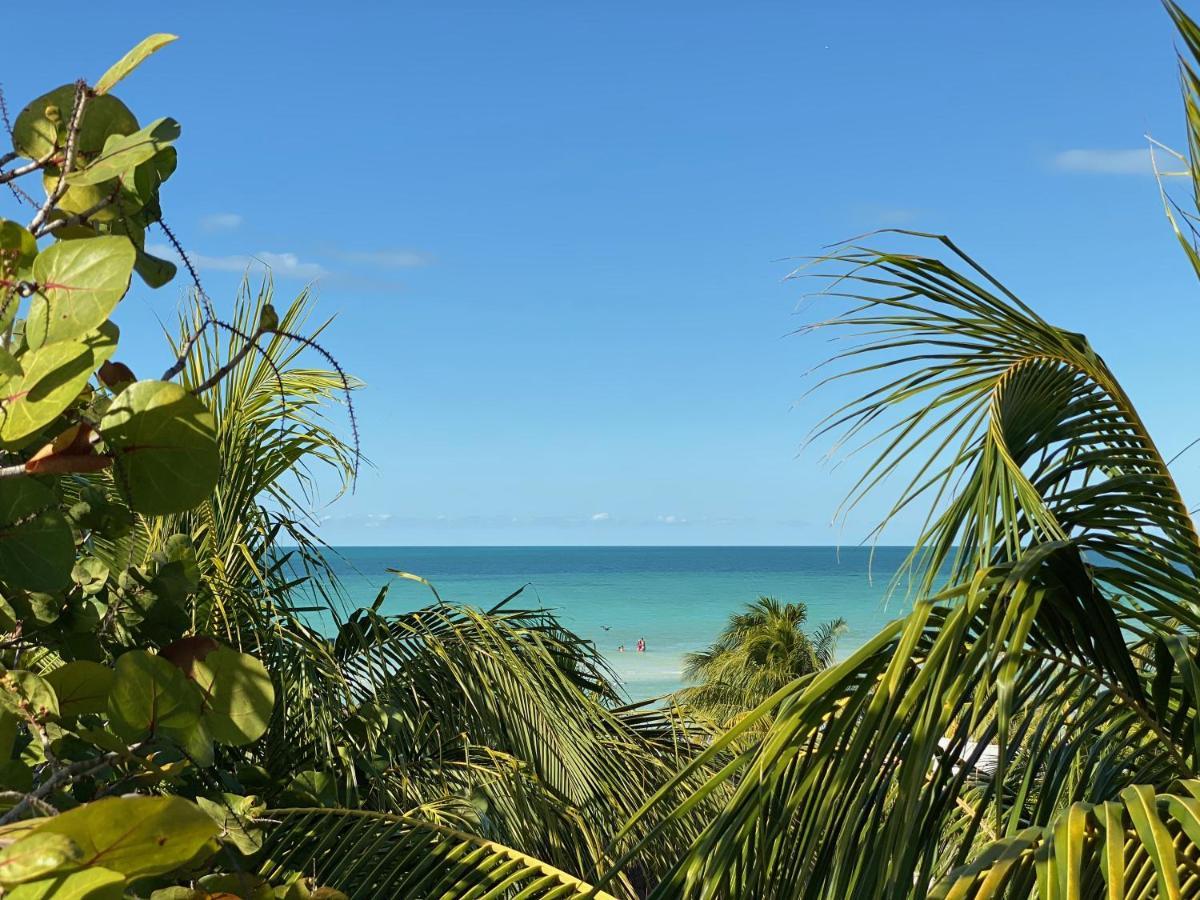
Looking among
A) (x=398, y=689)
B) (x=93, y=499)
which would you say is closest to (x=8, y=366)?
(x=93, y=499)

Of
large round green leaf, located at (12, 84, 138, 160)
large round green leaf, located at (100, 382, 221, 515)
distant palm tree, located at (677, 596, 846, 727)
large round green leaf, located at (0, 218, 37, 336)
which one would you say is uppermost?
large round green leaf, located at (12, 84, 138, 160)

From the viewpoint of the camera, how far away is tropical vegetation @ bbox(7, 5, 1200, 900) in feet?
2.28

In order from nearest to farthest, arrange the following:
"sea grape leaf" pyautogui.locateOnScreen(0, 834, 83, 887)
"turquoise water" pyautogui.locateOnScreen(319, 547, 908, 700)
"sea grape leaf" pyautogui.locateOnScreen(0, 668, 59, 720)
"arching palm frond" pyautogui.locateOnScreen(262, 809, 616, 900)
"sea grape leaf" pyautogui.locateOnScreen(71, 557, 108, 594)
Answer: "sea grape leaf" pyautogui.locateOnScreen(0, 834, 83, 887) < "sea grape leaf" pyautogui.locateOnScreen(0, 668, 59, 720) < "sea grape leaf" pyautogui.locateOnScreen(71, 557, 108, 594) < "arching palm frond" pyautogui.locateOnScreen(262, 809, 616, 900) < "turquoise water" pyautogui.locateOnScreen(319, 547, 908, 700)

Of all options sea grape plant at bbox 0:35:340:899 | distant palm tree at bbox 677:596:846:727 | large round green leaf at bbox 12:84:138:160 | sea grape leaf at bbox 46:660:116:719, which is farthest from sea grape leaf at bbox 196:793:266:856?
distant palm tree at bbox 677:596:846:727

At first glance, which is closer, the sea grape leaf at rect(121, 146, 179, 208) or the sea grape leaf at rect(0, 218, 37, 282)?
the sea grape leaf at rect(0, 218, 37, 282)

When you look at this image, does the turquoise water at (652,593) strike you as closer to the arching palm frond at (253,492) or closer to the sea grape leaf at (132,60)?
the arching palm frond at (253,492)

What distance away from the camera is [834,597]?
68.4 metres

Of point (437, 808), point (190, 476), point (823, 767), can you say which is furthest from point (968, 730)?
point (437, 808)

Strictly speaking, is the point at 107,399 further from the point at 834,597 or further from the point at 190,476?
the point at 834,597

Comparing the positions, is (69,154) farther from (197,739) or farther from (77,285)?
(197,739)

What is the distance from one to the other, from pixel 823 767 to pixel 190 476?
0.87m

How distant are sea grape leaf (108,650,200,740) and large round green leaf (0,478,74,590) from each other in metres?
0.09

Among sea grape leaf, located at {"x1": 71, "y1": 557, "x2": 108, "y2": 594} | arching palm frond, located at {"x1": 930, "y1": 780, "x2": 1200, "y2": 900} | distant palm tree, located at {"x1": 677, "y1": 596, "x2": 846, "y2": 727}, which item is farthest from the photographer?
distant palm tree, located at {"x1": 677, "y1": 596, "x2": 846, "y2": 727}

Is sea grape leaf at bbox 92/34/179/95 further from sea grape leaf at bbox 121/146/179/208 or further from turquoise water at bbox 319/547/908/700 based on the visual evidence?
turquoise water at bbox 319/547/908/700
